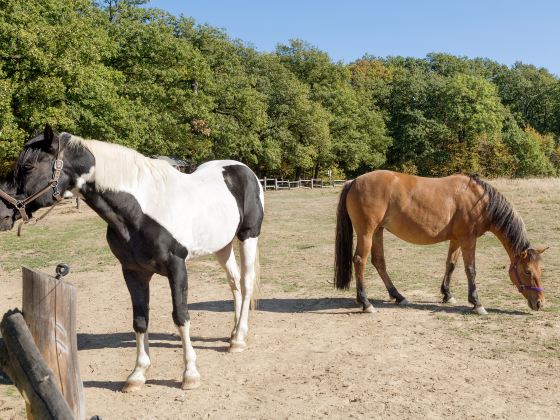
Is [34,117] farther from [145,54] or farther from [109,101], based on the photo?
[145,54]

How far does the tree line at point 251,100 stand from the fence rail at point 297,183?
1.44 m

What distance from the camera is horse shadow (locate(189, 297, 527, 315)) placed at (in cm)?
679

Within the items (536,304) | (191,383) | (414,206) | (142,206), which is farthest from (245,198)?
(536,304)

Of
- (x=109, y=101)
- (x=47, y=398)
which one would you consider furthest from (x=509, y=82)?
(x=47, y=398)

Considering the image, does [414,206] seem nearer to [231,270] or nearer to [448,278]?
[448,278]

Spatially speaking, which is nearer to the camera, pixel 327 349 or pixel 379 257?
pixel 327 349

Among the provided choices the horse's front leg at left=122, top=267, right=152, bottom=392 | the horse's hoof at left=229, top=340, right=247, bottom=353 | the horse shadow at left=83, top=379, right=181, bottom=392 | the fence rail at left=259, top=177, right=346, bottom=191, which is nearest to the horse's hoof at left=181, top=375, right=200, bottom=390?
the horse shadow at left=83, top=379, right=181, bottom=392

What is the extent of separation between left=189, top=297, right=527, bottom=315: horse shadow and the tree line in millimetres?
12864

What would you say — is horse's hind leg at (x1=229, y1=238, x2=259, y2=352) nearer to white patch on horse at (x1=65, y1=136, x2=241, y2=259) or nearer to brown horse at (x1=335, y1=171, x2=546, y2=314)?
white patch on horse at (x1=65, y1=136, x2=241, y2=259)

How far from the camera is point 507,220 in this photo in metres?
6.64

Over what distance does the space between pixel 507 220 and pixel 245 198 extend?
3.68m

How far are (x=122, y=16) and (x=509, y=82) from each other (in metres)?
60.1

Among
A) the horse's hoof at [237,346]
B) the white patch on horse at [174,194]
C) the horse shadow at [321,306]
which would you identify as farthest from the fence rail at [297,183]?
the white patch on horse at [174,194]

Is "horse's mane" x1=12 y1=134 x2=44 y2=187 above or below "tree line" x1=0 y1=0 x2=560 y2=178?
below
